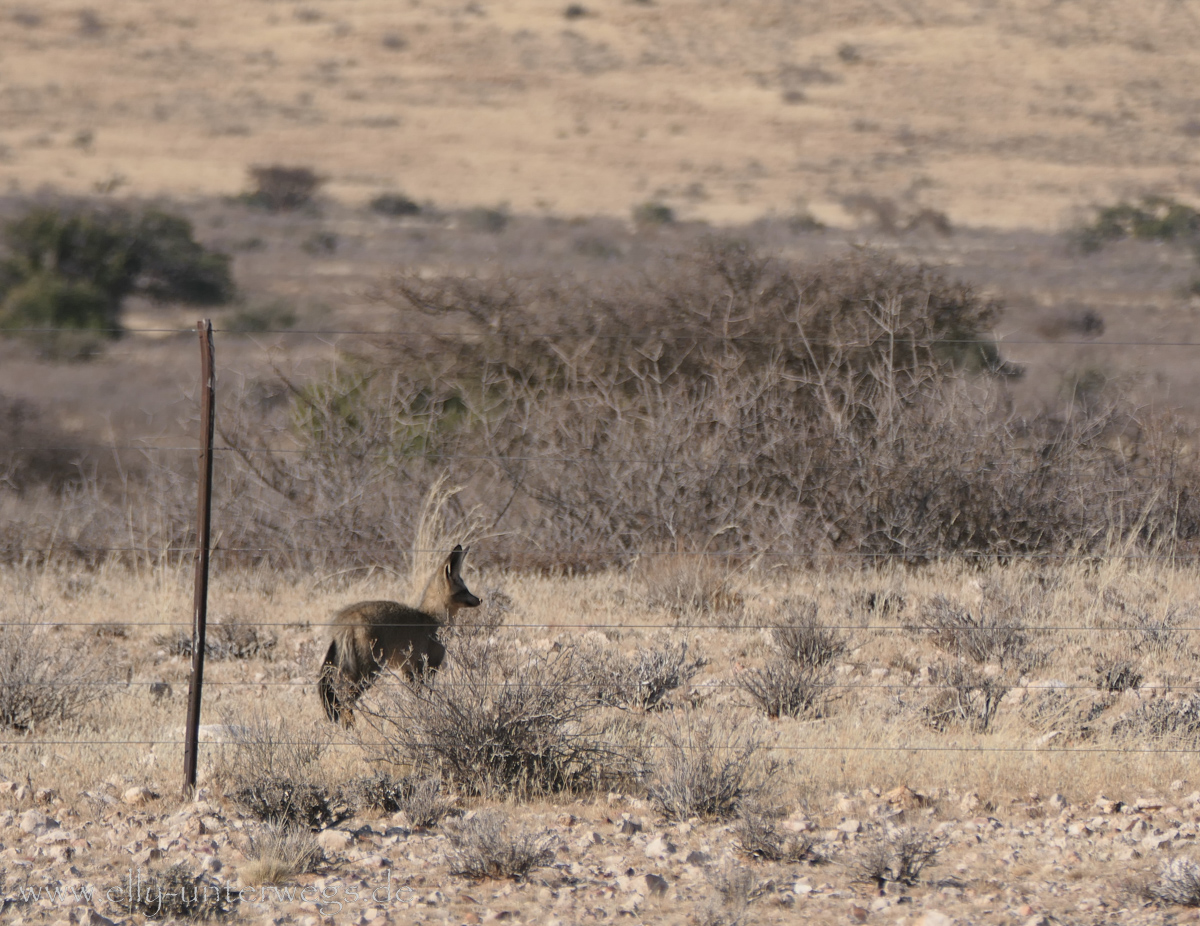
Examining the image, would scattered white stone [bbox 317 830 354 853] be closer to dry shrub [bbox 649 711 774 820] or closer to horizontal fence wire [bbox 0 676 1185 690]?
dry shrub [bbox 649 711 774 820]

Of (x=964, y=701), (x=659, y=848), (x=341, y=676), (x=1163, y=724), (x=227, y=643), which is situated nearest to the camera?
(x=659, y=848)

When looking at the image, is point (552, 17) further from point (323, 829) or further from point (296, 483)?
point (323, 829)

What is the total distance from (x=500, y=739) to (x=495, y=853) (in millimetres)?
1084

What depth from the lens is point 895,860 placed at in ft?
17.2

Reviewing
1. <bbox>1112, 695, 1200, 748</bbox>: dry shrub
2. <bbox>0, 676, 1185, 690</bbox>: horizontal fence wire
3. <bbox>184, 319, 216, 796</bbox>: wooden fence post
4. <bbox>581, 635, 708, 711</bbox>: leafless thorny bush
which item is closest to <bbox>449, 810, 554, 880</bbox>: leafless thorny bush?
<bbox>184, 319, 216, 796</bbox>: wooden fence post

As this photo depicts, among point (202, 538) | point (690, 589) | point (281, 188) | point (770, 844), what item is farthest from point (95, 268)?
point (770, 844)

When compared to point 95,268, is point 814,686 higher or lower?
higher

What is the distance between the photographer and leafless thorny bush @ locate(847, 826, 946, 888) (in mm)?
5219

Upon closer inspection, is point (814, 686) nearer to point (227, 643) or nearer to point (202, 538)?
point (202, 538)

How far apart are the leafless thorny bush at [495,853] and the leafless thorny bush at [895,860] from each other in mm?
1162

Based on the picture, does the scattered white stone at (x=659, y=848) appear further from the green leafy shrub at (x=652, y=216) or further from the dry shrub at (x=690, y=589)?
the green leafy shrub at (x=652, y=216)

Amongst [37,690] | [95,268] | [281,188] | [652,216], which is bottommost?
[281,188]

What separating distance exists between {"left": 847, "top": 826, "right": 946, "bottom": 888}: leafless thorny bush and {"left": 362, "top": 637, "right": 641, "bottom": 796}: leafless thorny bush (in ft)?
4.28

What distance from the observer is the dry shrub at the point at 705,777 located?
5883 millimetres
